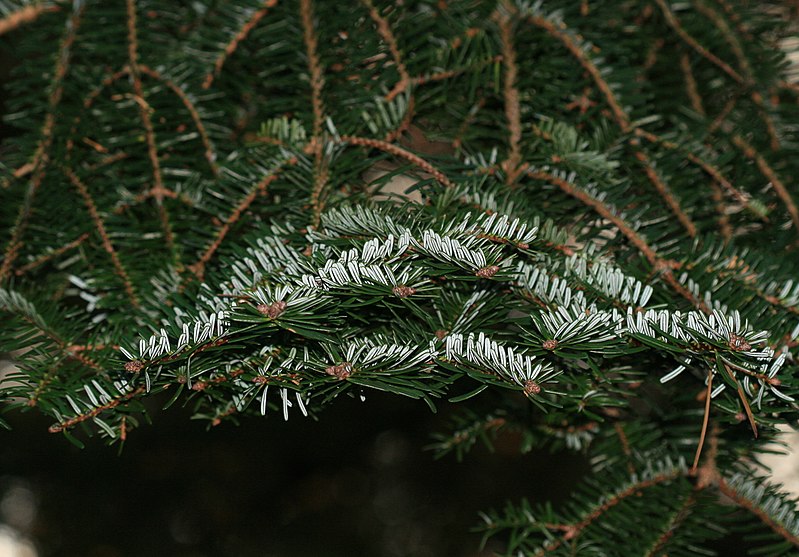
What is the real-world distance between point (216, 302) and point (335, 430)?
633mm

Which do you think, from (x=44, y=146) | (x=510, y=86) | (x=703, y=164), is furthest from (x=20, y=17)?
(x=703, y=164)

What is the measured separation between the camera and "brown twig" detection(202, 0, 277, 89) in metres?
0.40

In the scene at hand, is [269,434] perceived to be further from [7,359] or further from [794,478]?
[794,478]

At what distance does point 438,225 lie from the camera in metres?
0.27

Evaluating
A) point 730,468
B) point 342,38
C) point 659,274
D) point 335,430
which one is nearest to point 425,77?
point 342,38

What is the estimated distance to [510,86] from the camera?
38cm

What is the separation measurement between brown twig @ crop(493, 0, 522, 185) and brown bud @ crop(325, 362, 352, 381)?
16 cm

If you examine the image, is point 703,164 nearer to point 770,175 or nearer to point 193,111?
point 770,175

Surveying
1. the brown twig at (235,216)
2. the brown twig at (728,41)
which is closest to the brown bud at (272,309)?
the brown twig at (235,216)

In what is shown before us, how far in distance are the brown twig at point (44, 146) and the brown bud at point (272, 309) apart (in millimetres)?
202

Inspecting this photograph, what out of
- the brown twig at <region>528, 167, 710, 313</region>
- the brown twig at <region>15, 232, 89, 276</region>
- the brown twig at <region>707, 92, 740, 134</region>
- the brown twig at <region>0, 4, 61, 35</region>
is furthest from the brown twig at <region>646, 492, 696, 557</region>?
the brown twig at <region>0, 4, 61, 35</region>

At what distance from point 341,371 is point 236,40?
0.81 feet

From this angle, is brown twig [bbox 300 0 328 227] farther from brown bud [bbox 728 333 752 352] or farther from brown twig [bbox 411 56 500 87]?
brown bud [bbox 728 333 752 352]

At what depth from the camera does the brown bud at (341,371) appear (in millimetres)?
248
